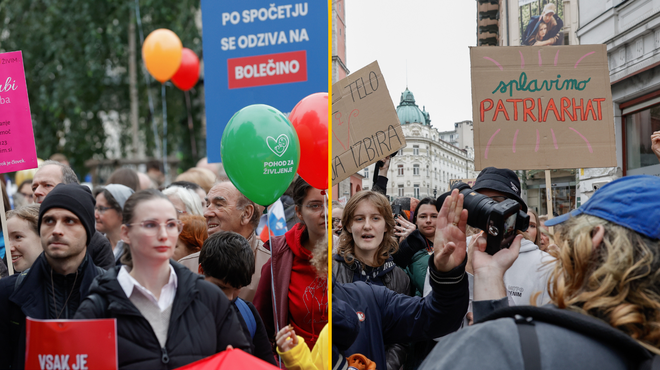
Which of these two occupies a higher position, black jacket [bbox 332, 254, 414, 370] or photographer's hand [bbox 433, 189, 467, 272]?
photographer's hand [bbox 433, 189, 467, 272]

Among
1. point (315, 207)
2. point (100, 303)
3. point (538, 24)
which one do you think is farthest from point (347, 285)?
point (538, 24)

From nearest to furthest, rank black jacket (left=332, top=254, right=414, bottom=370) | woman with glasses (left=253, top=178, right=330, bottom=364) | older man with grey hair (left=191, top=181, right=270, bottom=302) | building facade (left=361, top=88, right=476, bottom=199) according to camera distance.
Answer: woman with glasses (left=253, top=178, right=330, bottom=364), building facade (left=361, top=88, right=476, bottom=199), black jacket (left=332, top=254, right=414, bottom=370), older man with grey hair (left=191, top=181, right=270, bottom=302)

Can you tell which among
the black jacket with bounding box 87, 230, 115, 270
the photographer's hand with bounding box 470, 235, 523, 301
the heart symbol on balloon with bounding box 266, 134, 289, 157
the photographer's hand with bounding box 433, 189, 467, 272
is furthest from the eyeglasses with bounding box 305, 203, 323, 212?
the black jacket with bounding box 87, 230, 115, 270

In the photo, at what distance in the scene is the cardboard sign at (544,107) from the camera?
3.30m

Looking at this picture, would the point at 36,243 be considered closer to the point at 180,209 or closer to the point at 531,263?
the point at 180,209

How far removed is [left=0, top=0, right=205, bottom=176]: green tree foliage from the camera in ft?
40.5

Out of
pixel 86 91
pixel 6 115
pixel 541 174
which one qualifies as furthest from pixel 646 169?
pixel 86 91

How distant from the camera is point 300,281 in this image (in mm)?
2465

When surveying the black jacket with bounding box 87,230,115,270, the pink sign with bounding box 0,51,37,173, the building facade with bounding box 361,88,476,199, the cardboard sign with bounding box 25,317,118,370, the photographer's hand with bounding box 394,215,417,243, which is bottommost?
the cardboard sign with bounding box 25,317,118,370

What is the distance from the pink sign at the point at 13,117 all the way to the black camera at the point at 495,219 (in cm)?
244

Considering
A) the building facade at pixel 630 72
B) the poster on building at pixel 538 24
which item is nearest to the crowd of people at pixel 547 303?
Result: the poster on building at pixel 538 24

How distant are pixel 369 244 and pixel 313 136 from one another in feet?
2.33

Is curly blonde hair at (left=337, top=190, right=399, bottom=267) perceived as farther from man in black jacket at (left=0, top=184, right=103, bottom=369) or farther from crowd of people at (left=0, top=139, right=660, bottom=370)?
man in black jacket at (left=0, top=184, right=103, bottom=369)

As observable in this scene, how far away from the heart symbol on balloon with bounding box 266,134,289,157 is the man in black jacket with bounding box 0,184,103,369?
2.66 ft
